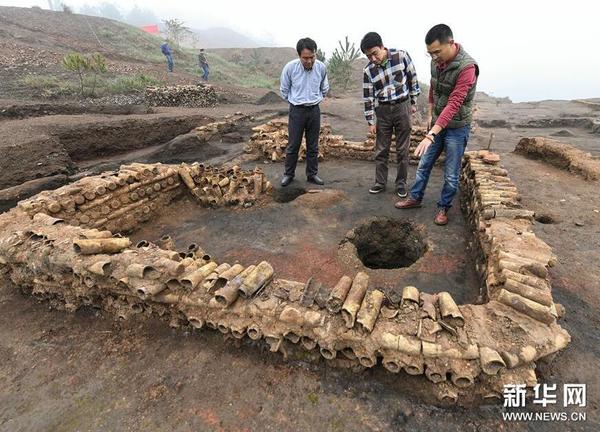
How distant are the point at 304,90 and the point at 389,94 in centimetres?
131

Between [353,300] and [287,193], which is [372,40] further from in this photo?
[353,300]

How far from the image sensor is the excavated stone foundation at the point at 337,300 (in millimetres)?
2037

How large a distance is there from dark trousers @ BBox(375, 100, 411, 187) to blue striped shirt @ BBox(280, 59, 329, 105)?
3.37 feet

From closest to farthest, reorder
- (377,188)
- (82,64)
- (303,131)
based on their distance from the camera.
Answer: (377,188) < (303,131) < (82,64)

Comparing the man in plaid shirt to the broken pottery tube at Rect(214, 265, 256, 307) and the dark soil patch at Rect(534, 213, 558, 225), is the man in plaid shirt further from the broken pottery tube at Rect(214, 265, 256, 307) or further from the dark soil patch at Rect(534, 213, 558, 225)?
the broken pottery tube at Rect(214, 265, 256, 307)

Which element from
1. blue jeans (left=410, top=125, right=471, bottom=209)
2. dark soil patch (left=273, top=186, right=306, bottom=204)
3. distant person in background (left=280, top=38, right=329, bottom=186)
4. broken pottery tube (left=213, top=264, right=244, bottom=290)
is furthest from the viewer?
dark soil patch (left=273, top=186, right=306, bottom=204)

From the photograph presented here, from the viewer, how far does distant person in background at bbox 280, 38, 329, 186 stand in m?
4.76

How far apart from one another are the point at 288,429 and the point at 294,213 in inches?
121

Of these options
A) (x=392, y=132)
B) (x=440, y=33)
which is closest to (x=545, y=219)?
(x=392, y=132)

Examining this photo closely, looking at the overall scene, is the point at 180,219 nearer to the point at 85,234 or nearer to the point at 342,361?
the point at 85,234

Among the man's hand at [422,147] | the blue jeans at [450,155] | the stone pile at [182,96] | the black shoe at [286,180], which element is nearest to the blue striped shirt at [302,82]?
the black shoe at [286,180]

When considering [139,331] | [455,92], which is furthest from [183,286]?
[455,92]

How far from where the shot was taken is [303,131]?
544cm

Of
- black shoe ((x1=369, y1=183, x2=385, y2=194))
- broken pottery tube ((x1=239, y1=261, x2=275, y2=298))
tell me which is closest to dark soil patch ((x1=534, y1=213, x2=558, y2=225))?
black shoe ((x1=369, y1=183, x2=385, y2=194))
